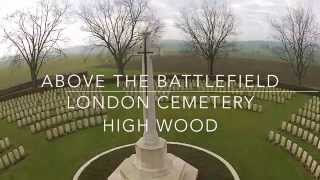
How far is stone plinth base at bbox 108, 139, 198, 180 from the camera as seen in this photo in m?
13.4

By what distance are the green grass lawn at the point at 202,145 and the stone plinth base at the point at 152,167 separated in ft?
9.07

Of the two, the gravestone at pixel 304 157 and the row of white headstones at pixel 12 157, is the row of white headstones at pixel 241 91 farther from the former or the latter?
the row of white headstones at pixel 12 157

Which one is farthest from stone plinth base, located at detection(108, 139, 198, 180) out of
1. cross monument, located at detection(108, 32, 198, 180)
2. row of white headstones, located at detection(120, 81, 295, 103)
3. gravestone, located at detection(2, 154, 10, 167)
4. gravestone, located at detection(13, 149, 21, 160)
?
row of white headstones, located at detection(120, 81, 295, 103)

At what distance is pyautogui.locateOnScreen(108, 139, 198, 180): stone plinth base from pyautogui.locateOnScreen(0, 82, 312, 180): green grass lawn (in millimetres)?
2765

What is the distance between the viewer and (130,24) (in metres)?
44.0

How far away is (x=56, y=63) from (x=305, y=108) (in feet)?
169

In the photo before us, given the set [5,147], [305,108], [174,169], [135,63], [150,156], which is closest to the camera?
[150,156]

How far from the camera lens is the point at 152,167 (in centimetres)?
1355

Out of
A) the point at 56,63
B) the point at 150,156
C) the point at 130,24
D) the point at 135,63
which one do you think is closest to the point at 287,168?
the point at 150,156

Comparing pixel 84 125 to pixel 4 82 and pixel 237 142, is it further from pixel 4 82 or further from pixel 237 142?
pixel 4 82

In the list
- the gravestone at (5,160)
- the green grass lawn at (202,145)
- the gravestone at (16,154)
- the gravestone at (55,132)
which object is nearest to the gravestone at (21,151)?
the gravestone at (16,154)

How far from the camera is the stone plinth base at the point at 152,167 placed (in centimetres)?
1343

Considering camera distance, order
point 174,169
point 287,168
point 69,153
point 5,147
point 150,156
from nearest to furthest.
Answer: point 150,156, point 174,169, point 287,168, point 69,153, point 5,147

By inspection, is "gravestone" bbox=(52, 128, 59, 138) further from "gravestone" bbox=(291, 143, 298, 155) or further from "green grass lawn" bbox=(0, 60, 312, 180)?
"gravestone" bbox=(291, 143, 298, 155)
